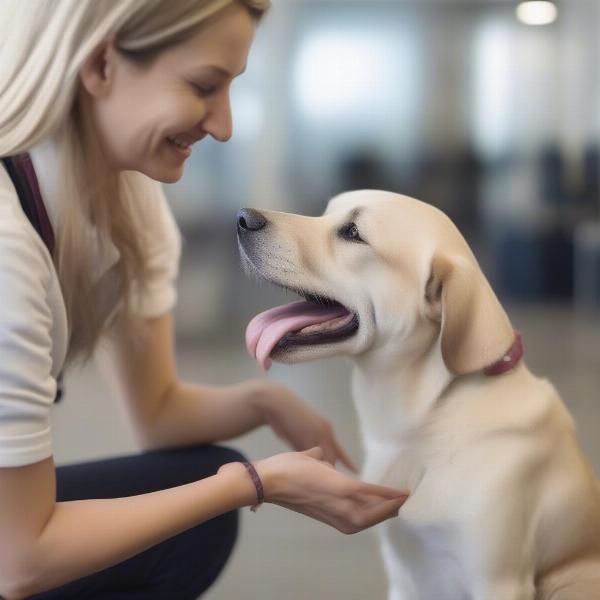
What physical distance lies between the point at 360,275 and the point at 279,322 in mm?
111

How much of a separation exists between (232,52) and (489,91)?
412 cm

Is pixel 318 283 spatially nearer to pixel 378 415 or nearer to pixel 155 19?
pixel 378 415

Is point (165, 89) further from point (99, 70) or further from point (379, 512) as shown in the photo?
point (379, 512)

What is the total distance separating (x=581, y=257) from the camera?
15.3 feet

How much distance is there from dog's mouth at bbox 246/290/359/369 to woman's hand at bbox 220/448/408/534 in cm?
12

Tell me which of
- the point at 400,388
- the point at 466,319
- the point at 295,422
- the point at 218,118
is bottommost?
the point at 295,422

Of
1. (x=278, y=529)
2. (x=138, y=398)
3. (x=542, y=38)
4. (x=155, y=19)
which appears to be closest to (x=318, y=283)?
(x=155, y=19)

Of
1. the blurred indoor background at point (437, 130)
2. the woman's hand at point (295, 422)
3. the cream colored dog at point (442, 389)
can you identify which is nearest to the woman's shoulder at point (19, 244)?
the cream colored dog at point (442, 389)

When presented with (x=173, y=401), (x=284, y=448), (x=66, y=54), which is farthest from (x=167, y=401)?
(x=284, y=448)

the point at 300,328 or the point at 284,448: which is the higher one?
the point at 300,328

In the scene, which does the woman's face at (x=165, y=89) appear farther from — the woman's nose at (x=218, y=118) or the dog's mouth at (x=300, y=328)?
the dog's mouth at (x=300, y=328)

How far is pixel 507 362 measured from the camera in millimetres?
1027

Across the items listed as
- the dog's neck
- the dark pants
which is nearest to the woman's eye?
the dog's neck

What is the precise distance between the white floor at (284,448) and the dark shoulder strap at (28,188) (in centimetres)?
93
